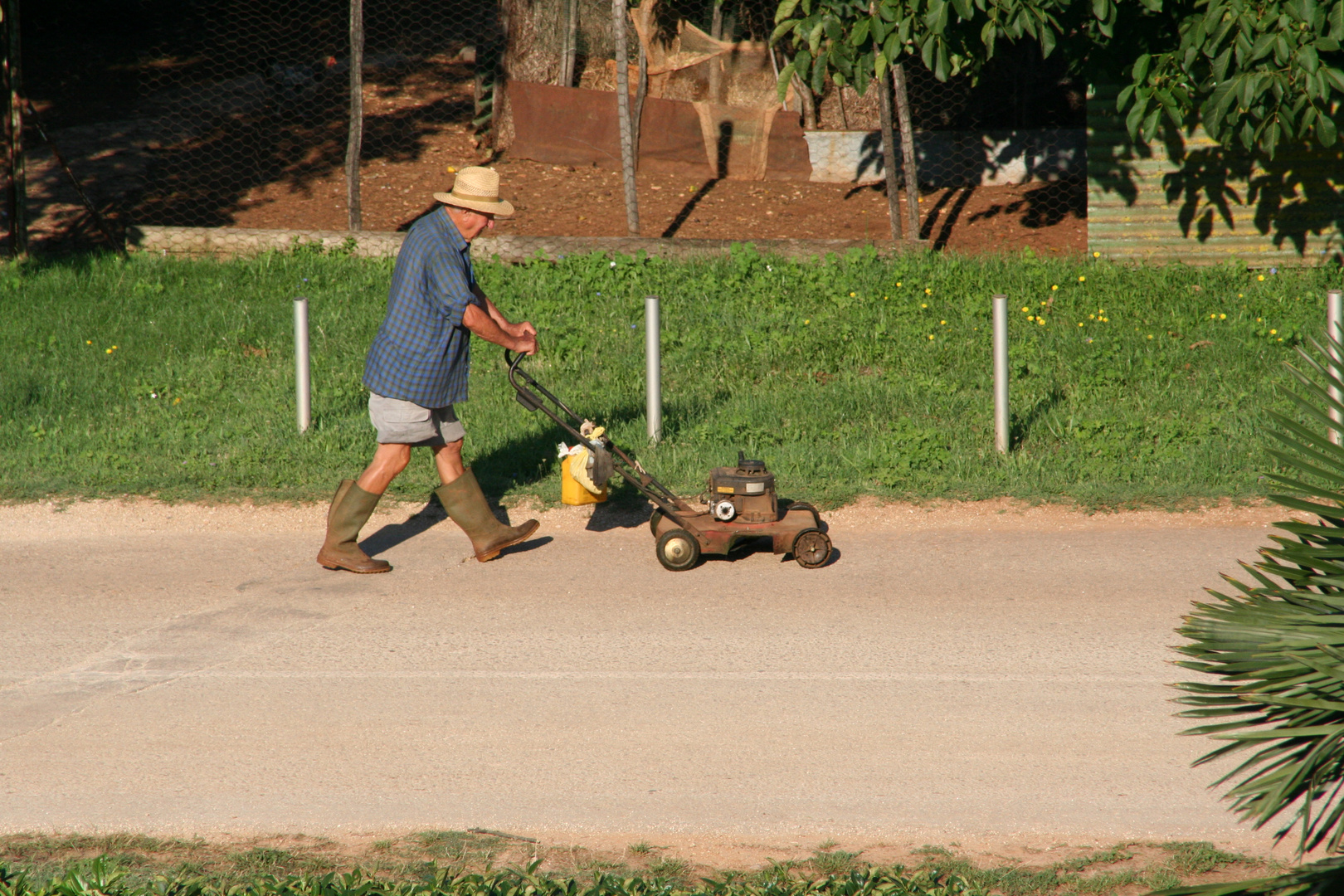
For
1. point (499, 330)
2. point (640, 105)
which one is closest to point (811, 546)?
point (499, 330)

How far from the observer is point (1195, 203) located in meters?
12.3

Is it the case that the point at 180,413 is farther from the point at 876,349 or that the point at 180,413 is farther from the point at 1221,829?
the point at 1221,829

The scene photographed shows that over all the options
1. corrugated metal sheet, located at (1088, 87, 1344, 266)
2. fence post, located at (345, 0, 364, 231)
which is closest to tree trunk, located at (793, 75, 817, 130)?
corrugated metal sheet, located at (1088, 87, 1344, 266)

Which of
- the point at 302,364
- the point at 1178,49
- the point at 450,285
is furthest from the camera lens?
the point at 1178,49

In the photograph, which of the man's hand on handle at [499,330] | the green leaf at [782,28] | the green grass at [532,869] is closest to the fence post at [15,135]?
the green leaf at [782,28]

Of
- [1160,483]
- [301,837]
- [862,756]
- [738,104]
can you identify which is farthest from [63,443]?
[738,104]

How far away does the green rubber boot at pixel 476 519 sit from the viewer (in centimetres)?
691

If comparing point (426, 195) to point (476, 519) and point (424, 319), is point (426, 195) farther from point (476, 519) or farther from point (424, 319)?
point (476, 519)

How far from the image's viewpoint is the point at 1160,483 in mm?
7922

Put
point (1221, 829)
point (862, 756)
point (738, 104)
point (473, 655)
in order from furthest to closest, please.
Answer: point (738, 104)
point (473, 655)
point (862, 756)
point (1221, 829)

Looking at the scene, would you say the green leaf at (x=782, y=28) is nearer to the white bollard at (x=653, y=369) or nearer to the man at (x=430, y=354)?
the white bollard at (x=653, y=369)

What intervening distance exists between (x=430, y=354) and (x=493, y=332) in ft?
1.17

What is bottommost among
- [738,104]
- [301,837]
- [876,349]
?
[301,837]

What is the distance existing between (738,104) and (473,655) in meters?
11.2
